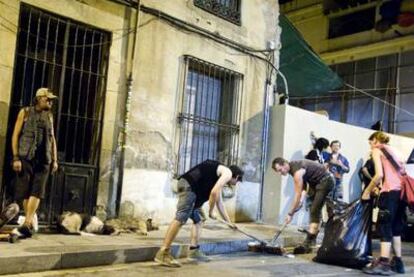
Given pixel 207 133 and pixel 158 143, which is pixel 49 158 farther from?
pixel 207 133

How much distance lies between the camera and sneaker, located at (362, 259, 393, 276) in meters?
6.40

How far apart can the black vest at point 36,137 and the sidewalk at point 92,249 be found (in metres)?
1.03

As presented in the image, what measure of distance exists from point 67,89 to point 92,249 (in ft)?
9.22

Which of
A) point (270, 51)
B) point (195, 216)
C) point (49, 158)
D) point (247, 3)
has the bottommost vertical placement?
point (195, 216)

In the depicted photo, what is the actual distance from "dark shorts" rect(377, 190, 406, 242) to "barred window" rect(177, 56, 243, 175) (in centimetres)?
392

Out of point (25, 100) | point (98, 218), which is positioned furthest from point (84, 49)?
point (98, 218)

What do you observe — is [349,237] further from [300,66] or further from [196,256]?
[300,66]

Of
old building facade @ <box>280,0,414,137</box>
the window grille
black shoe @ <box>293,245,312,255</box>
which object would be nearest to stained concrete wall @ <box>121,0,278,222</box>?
black shoe @ <box>293,245,312,255</box>

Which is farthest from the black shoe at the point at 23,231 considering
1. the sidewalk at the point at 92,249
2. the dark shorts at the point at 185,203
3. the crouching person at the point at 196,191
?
the dark shorts at the point at 185,203

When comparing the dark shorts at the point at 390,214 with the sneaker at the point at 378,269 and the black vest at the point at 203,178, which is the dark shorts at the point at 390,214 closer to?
the sneaker at the point at 378,269

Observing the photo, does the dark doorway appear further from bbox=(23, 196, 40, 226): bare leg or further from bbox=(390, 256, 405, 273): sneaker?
bbox=(390, 256, 405, 273): sneaker

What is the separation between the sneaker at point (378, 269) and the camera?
21.0 ft

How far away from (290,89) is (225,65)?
491 cm

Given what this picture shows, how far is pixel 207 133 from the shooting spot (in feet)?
33.3
